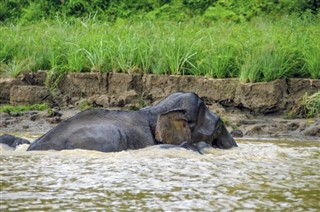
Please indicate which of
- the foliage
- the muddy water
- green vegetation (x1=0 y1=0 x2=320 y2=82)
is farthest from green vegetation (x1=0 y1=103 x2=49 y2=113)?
the foliage

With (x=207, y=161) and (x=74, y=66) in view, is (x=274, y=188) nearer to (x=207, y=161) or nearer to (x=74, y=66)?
(x=207, y=161)

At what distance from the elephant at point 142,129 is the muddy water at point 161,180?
0.20 metres

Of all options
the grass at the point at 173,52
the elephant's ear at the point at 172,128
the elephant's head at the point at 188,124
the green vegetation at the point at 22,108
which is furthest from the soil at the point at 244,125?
the elephant's ear at the point at 172,128

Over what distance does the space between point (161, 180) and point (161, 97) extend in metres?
5.87

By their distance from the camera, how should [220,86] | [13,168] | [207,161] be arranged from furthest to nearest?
[220,86], [207,161], [13,168]

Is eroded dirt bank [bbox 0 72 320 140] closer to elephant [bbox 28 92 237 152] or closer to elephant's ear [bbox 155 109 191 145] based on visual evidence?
elephant [bbox 28 92 237 152]

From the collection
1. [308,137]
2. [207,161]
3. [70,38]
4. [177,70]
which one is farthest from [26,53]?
[207,161]

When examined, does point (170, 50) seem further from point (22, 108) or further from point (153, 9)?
point (153, 9)

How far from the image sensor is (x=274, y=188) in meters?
6.73

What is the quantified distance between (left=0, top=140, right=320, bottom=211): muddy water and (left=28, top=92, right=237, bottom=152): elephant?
20 centimetres

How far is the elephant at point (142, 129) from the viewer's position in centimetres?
850

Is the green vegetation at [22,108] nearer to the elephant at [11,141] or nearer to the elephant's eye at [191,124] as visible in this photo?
the elephant at [11,141]

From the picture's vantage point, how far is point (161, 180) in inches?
277

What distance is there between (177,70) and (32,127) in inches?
93.4
